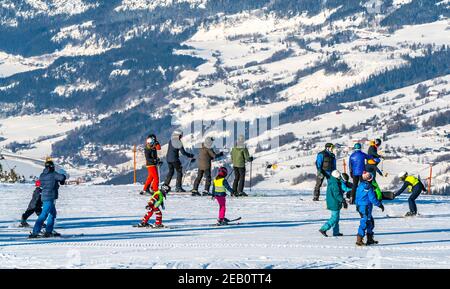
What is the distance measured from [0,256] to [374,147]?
11699 mm

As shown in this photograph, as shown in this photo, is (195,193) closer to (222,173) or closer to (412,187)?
(412,187)

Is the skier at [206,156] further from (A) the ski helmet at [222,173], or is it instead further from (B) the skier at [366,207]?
(B) the skier at [366,207]

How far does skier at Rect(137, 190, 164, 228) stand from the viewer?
2370 cm

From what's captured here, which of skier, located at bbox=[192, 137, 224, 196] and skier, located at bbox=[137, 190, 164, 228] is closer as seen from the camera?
skier, located at bbox=[137, 190, 164, 228]

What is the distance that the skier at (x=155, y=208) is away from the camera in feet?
77.8

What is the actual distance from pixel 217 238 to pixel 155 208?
1763 mm

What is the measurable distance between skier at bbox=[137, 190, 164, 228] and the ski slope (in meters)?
0.33

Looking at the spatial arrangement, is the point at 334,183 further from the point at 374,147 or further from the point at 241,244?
the point at 374,147

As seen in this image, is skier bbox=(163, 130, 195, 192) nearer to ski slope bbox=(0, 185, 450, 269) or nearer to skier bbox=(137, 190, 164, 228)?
ski slope bbox=(0, 185, 450, 269)

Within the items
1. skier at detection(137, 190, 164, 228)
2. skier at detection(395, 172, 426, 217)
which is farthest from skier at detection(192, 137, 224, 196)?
skier at detection(137, 190, 164, 228)

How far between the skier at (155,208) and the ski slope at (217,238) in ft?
1.08

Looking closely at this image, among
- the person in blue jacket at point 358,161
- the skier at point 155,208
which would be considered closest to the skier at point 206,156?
the person in blue jacket at point 358,161
